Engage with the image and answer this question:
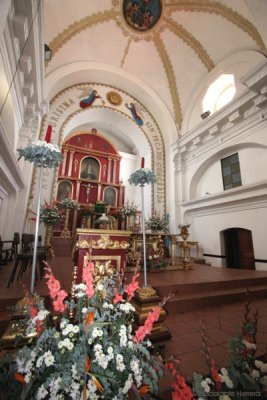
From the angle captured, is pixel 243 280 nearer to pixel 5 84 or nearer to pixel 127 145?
pixel 5 84

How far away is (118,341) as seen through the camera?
51.0 inches

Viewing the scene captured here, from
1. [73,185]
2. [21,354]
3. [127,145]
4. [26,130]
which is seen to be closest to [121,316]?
[21,354]

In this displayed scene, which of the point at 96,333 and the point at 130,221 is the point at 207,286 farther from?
the point at 130,221

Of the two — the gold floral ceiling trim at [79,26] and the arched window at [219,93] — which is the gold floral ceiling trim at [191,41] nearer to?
the arched window at [219,93]

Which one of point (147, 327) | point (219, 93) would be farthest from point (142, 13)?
point (147, 327)

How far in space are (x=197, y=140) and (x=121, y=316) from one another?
8.61 m

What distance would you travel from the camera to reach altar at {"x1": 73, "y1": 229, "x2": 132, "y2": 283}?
109 inches

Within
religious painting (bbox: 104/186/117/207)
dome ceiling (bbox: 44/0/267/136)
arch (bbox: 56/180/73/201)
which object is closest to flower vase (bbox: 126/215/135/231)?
religious painting (bbox: 104/186/117/207)

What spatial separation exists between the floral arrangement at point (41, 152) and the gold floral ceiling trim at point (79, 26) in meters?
7.80

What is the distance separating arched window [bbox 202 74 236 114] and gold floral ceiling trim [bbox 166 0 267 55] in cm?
148

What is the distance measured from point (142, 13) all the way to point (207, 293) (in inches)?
436

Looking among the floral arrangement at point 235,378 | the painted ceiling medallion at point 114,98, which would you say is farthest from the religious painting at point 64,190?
the floral arrangement at point 235,378

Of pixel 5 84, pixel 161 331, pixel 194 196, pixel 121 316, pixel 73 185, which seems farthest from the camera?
pixel 73 185

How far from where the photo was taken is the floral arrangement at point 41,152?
248cm
